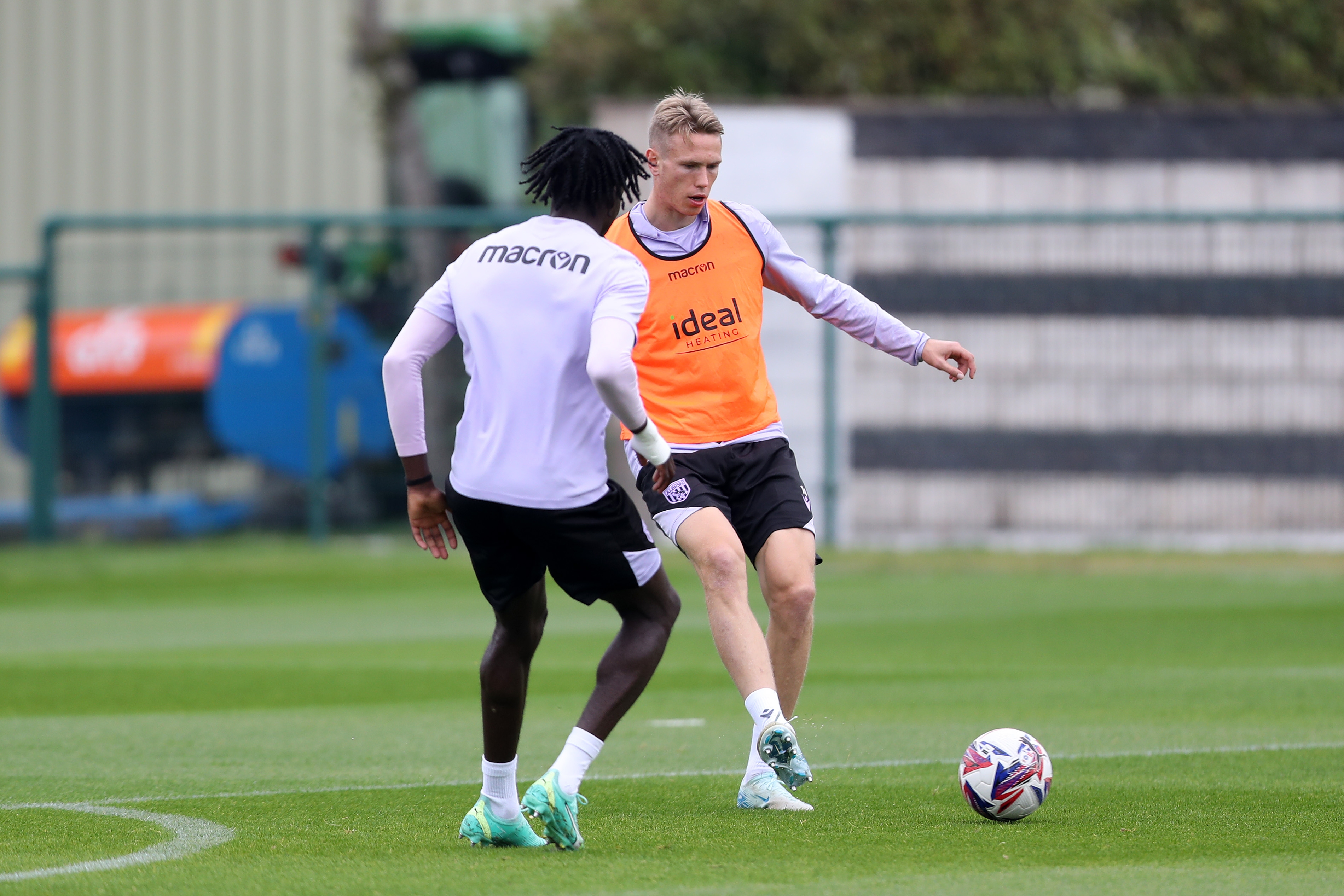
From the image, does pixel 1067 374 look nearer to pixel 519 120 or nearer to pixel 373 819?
pixel 519 120

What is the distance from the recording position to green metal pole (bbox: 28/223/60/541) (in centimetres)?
1752

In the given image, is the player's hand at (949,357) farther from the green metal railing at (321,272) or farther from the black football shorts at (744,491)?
the green metal railing at (321,272)

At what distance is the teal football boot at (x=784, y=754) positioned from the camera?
5.77 m

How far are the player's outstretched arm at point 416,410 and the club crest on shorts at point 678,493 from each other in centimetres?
121

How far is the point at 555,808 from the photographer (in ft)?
17.7

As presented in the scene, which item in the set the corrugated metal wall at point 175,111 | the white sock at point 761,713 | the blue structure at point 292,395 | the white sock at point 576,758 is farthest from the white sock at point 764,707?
the corrugated metal wall at point 175,111

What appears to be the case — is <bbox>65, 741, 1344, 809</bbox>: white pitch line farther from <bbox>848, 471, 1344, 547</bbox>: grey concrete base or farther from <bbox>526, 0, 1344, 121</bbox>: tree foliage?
<bbox>526, 0, 1344, 121</bbox>: tree foliage

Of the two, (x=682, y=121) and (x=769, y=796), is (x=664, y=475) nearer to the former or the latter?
(x=769, y=796)

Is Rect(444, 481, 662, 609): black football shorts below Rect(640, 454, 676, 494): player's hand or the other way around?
below

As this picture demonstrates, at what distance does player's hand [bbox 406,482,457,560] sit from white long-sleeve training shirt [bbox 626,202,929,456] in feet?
4.39

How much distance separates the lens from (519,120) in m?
23.2

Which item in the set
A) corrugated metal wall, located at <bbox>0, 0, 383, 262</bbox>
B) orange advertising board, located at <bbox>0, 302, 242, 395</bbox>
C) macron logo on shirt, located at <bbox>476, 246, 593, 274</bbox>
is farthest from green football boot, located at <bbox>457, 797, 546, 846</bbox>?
corrugated metal wall, located at <bbox>0, 0, 383, 262</bbox>

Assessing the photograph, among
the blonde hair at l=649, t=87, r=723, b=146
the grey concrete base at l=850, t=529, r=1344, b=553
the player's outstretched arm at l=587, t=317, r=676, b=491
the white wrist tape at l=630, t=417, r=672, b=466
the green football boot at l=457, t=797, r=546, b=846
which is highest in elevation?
the blonde hair at l=649, t=87, r=723, b=146

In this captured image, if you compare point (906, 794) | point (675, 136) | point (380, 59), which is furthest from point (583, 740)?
point (380, 59)
